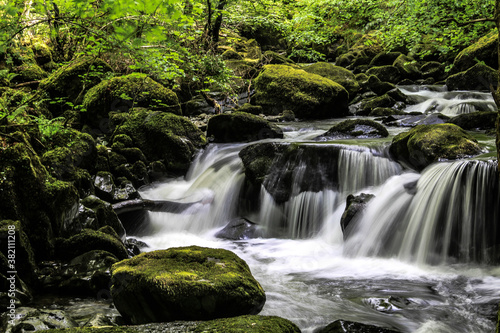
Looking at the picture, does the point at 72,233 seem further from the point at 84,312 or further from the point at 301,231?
the point at 301,231

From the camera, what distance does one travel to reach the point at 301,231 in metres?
7.20

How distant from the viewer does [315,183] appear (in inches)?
299

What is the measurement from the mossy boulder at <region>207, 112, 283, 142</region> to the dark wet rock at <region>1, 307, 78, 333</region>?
7.53m

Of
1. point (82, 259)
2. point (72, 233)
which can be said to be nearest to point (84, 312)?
point (82, 259)

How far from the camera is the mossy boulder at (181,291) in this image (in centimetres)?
312

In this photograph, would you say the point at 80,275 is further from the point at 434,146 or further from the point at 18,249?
the point at 434,146

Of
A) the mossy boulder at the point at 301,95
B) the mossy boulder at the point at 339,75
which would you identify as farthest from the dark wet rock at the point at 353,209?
the mossy boulder at the point at 339,75

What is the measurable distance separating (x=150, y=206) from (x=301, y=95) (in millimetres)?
7396

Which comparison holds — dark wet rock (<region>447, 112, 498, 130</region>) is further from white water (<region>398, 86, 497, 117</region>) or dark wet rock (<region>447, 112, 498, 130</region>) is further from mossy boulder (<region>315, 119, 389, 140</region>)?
white water (<region>398, 86, 497, 117</region>)

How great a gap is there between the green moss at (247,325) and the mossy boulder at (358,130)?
7186 mm

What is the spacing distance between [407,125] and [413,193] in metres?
4.91

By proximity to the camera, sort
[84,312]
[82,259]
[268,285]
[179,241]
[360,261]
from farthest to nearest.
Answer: [179,241] < [360,261] < [268,285] < [82,259] < [84,312]

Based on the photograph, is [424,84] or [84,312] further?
[424,84]

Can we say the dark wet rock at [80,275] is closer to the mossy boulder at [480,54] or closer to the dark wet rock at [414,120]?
the dark wet rock at [414,120]
